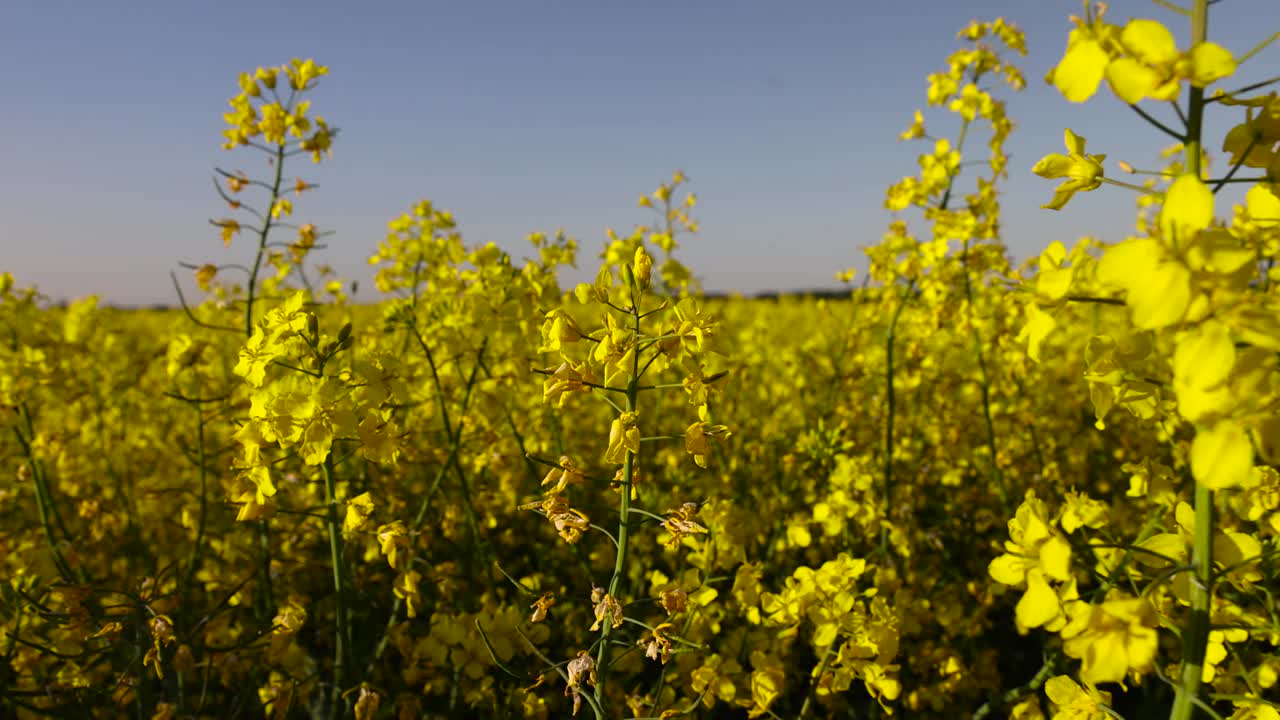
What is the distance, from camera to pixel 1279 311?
1.01 meters

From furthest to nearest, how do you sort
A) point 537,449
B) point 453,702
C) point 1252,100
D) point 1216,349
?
point 537,449
point 453,702
point 1252,100
point 1216,349

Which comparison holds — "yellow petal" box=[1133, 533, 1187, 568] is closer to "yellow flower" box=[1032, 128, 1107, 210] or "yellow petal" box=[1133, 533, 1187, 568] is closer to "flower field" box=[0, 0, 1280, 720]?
"flower field" box=[0, 0, 1280, 720]

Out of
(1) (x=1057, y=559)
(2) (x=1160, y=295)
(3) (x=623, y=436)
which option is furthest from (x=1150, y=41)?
(3) (x=623, y=436)

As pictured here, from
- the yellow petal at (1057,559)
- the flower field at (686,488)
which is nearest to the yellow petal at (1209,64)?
the flower field at (686,488)

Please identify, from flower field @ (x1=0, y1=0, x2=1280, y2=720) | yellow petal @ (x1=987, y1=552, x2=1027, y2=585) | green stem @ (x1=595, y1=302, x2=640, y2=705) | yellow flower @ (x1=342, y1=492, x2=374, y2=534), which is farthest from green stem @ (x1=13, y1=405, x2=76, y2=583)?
yellow petal @ (x1=987, y1=552, x2=1027, y2=585)

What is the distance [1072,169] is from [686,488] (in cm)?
388

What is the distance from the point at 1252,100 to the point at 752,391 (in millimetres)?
6156

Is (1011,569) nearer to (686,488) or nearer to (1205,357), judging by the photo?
(1205,357)

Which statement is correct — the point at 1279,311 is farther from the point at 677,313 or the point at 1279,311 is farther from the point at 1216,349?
the point at 677,313

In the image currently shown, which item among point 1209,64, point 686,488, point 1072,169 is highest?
point 1209,64

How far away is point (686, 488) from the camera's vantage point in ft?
16.3

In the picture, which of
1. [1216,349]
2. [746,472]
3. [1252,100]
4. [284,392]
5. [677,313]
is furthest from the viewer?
[746,472]

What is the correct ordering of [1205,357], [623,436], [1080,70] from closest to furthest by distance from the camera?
[1205,357]
[1080,70]
[623,436]

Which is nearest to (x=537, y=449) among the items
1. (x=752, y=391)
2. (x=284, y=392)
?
(x=284, y=392)
